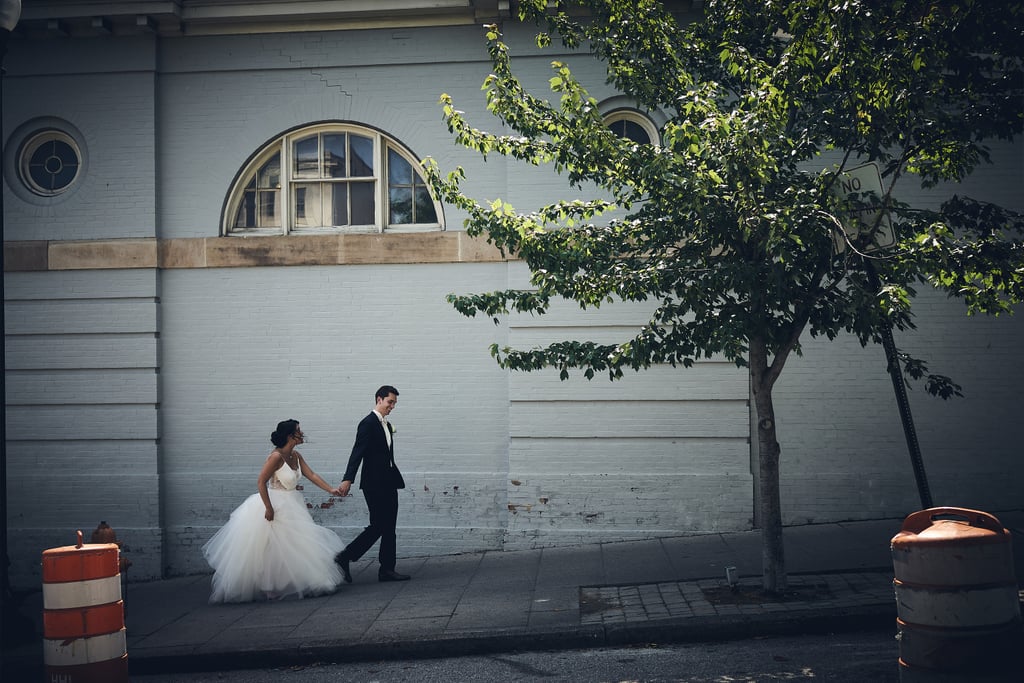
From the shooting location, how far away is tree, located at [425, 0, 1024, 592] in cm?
679

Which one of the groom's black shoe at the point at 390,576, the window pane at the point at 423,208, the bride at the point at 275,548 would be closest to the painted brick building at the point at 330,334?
the window pane at the point at 423,208

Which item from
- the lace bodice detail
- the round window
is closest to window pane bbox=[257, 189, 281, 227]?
the round window

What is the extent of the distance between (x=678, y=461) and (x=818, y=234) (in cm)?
421

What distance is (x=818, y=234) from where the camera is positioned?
22.7 ft

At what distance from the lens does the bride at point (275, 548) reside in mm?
8766

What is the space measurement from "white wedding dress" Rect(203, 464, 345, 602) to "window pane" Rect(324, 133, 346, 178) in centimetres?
426

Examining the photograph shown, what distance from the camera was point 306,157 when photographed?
37.6 feet

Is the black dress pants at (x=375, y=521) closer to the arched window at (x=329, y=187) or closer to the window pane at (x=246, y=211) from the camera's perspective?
the arched window at (x=329, y=187)

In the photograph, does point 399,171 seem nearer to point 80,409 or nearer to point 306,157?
point 306,157

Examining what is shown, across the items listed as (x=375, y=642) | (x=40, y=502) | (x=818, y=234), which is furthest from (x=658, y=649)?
(x=40, y=502)

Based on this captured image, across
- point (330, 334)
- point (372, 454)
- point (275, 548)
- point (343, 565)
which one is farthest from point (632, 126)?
point (275, 548)

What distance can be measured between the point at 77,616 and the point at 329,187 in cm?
680

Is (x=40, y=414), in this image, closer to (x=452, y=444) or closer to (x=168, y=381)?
(x=168, y=381)

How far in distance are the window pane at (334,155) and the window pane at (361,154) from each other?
0.37 feet
